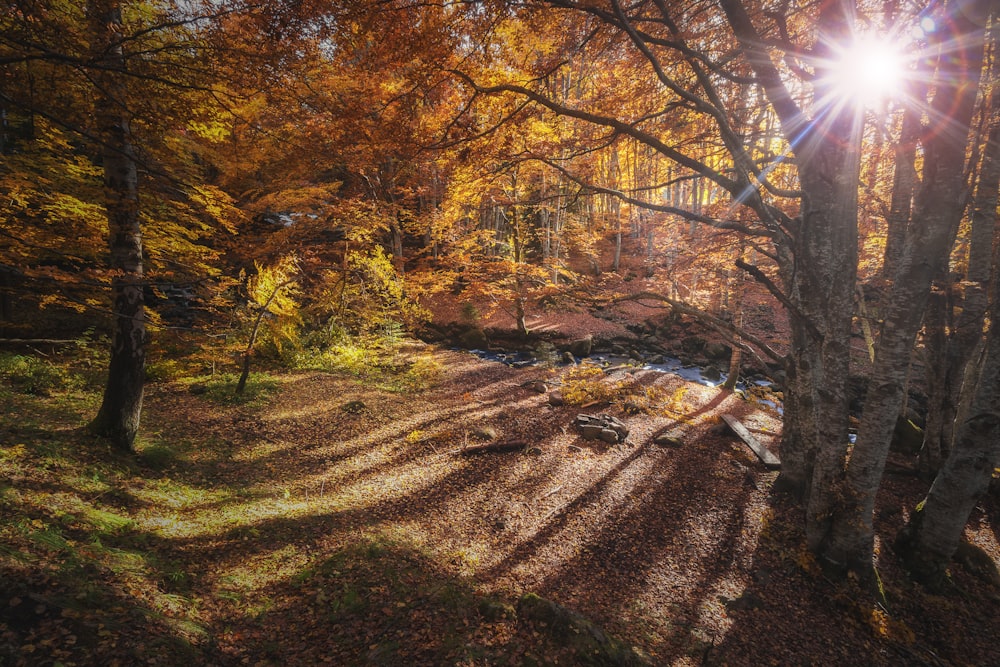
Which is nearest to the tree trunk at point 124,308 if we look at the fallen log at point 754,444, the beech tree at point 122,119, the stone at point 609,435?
the beech tree at point 122,119

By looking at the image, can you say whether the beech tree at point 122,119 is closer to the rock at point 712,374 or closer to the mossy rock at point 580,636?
the mossy rock at point 580,636

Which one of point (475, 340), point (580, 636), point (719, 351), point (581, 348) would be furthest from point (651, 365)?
point (580, 636)

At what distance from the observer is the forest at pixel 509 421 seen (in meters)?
3.77

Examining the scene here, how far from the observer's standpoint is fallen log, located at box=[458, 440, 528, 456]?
8.42 meters

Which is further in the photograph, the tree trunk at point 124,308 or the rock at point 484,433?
the rock at point 484,433

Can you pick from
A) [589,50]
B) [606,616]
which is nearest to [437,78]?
[589,50]

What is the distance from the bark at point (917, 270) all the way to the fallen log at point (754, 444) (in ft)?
10.7

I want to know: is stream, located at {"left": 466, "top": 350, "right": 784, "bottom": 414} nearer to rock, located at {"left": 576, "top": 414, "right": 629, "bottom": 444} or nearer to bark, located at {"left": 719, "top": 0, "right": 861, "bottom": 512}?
rock, located at {"left": 576, "top": 414, "right": 629, "bottom": 444}

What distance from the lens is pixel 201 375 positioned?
10719mm

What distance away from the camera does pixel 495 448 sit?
28.2 feet

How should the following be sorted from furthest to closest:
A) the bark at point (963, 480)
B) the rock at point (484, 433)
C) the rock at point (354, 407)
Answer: the rock at point (354, 407)
the rock at point (484, 433)
the bark at point (963, 480)

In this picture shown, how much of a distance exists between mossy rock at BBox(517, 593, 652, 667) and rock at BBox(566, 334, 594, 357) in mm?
14649

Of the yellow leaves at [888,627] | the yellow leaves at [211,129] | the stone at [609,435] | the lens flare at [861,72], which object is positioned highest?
the yellow leaves at [211,129]

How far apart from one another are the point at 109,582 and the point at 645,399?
37.7 feet
